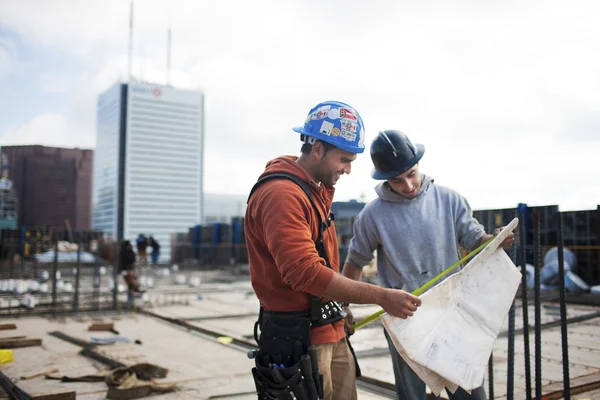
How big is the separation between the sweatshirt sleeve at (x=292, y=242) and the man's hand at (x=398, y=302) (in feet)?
0.90

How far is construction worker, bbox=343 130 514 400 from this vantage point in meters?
3.03

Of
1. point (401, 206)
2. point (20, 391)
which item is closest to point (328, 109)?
point (401, 206)

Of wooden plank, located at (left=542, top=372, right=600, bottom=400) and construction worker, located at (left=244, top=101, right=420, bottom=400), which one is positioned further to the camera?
wooden plank, located at (left=542, top=372, right=600, bottom=400)

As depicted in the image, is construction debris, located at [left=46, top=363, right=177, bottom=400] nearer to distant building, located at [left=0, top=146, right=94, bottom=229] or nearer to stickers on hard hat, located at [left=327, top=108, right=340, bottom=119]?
stickers on hard hat, located at [left=327, top=108, right=340, bottom=119]

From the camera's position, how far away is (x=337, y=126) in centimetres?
250

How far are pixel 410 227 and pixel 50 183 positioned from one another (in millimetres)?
63936

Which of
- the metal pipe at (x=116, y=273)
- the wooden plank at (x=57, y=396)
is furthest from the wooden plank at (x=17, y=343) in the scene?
the metal pipe at (x=116, y=273)

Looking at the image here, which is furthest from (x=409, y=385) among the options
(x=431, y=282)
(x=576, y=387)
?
(x=576, y=387)

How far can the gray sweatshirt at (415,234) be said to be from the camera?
9.98ft

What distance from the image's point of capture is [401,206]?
3143mm

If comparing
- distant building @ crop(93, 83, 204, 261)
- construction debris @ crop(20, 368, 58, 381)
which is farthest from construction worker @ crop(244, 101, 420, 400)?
distant building @ crop(93, 83, 204, 261)

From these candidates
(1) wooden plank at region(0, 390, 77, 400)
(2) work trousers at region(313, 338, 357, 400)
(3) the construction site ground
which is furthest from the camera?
(3) the construction site ground

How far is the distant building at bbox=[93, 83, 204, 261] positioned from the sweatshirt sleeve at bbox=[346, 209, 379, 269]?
3331 inches

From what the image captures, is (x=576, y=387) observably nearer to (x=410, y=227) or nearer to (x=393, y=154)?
(x=410, y=227)
